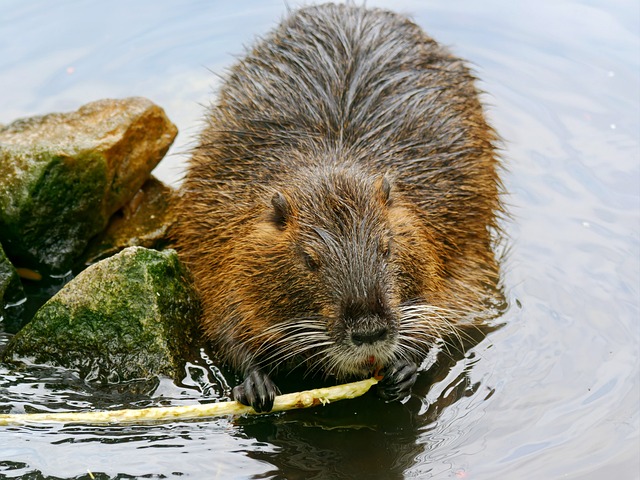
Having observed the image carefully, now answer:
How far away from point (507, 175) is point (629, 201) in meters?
0.85

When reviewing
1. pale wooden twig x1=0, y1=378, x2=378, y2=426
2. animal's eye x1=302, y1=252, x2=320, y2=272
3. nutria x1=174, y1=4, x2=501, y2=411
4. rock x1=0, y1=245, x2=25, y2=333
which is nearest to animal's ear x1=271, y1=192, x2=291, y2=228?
nutria x1=174, y1=4, x2=501, y2=411

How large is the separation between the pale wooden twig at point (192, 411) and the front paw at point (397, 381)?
0.20ft

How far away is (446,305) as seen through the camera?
605 cm

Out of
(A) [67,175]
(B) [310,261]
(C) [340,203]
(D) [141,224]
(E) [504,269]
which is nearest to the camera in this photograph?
(B) [310,261]

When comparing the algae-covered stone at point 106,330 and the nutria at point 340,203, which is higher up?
the nutria at point 340,203

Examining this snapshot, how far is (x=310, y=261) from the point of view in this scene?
538cm

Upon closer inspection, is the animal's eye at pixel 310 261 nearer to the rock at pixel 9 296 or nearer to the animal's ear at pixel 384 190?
the animal's ear at pixel 384 190

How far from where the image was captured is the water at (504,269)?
5.25m

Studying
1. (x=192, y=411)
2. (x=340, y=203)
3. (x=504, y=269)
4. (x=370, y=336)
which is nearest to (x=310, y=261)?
(x=340, y=203)

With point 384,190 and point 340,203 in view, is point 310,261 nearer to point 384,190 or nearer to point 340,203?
point 340,203

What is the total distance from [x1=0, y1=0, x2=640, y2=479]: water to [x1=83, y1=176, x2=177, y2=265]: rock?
323 mm

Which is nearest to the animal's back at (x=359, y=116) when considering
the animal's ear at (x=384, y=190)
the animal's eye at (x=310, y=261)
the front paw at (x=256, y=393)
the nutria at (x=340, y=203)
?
the nutria at (x=340, y=203)

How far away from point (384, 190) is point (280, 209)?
1.76 ft

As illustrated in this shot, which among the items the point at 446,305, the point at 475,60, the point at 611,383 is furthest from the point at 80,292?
the point at 475,60
